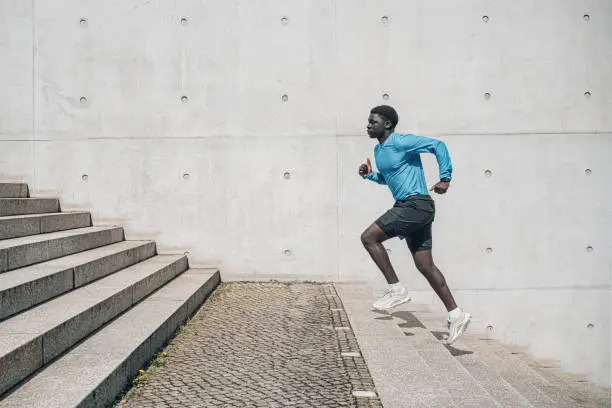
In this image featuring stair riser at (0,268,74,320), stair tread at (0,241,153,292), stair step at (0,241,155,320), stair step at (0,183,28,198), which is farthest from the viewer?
stair step at (0,183,28,198)

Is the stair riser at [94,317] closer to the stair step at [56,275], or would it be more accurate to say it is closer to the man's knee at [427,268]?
the stair step at [56,275]

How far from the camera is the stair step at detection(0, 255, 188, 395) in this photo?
3018 mm

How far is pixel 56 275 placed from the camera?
454 centimetres

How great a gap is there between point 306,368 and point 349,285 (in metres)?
3.88

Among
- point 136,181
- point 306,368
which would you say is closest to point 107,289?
point 306,368

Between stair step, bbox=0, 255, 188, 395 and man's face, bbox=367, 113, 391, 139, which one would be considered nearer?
stair step, bbox=0, 255, 188, 395

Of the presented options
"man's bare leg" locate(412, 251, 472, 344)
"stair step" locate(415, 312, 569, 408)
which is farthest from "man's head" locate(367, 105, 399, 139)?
"stair step" locate(415, 312, 569, 408)

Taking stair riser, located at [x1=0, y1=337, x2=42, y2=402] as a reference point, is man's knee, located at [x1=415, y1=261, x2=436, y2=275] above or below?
above

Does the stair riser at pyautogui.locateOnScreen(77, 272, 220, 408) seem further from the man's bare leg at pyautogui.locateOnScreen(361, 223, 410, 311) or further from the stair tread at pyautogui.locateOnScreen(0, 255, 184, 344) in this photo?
the man's bare leg at pyautogui.locateOnScreen(361, 223, 410, 311)

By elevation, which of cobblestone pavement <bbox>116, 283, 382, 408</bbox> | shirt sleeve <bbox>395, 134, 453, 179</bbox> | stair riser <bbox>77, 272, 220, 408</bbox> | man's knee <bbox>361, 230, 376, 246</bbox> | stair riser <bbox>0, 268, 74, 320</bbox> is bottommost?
cobblestone pavement <bbox>116, 283, 382, 408</bbox>

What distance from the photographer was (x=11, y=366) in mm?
2922

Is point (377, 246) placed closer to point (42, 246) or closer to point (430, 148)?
point (430, 148)

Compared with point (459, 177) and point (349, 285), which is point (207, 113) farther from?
point (459, 177)

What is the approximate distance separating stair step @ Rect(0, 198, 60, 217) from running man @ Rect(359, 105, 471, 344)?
3.61 meters
